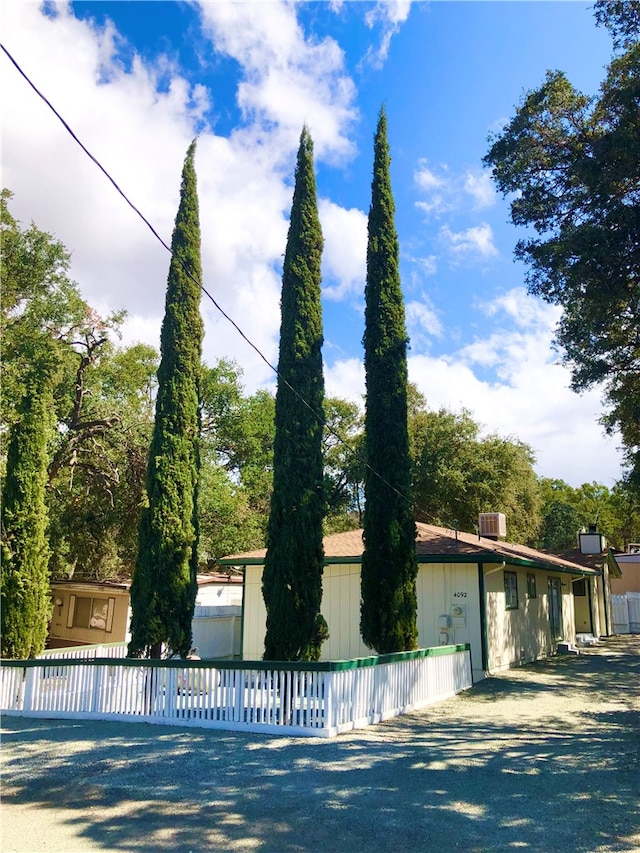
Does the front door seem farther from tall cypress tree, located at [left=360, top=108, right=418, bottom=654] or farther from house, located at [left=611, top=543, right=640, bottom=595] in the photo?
house, located at [left=611, top=543, right=640, bottom=595]

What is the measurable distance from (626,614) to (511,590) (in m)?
15.9

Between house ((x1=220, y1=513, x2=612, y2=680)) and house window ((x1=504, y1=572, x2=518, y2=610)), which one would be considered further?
house window ((x1=504, y1=572, x2=518, y2=610))

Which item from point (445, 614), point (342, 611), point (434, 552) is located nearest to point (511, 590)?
point (445, 614)

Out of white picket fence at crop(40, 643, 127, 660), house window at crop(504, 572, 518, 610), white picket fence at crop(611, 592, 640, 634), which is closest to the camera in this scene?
white picket fence at crop(40, 643, 127, 660)

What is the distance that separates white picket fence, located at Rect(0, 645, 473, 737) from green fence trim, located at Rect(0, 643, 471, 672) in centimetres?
2

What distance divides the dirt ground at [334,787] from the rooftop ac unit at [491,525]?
37.9 ft

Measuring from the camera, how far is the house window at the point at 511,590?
16.0 meters

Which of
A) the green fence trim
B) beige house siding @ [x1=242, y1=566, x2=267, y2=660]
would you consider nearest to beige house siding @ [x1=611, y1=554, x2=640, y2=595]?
beige house siding @ [x1=242, y1=566, x2=267, y2=660]

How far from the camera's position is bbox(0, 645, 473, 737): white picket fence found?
8344 millimetres

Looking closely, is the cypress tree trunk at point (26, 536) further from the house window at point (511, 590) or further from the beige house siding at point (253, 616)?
the house window at point (511, 590)

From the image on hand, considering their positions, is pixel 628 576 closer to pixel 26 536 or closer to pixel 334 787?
pixel 26 536

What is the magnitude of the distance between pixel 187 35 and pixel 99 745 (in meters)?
8.74

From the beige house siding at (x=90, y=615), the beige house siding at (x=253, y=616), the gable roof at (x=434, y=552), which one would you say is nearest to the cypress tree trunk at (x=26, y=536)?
the gable roof at (x=434, y=552)

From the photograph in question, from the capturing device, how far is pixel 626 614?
2867cm
